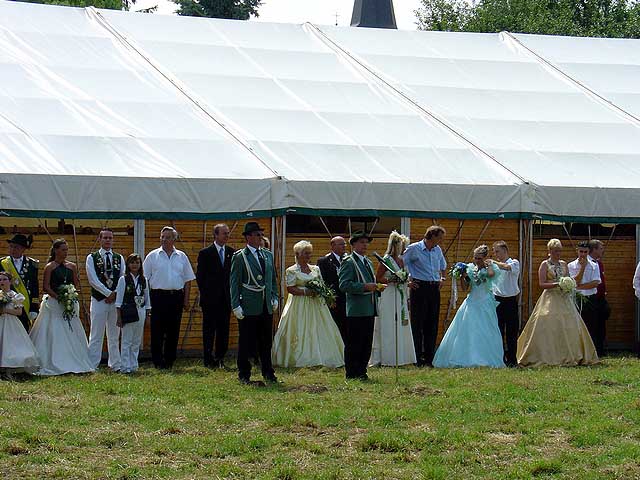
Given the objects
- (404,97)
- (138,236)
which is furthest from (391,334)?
(404,97)

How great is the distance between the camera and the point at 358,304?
12.4m

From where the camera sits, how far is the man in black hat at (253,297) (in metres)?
12.0

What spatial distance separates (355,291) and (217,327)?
2.31 metres

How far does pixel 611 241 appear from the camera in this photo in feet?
55.4

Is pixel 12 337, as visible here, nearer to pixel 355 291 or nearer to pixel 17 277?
pixel 17 277

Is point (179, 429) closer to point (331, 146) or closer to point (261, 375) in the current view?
point (261, 375)

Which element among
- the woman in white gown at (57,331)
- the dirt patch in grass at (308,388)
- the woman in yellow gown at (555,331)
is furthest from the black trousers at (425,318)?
the woman in white gown at (57,331)

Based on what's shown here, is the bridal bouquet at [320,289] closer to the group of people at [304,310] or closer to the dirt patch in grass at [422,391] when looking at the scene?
the group of people at [304,310]

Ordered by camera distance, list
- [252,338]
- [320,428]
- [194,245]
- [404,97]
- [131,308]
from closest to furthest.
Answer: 1. [320,428]
2. [252,338]
3. [131,308]
4. [194,245]
5. [404,97]

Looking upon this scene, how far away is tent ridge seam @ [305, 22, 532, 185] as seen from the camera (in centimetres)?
1670

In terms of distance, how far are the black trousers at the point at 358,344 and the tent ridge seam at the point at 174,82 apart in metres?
3.04

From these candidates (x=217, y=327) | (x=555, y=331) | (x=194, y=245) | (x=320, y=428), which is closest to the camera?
(x=320, y=428)

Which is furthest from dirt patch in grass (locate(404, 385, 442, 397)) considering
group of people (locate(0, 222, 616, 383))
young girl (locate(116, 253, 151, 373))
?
young girl (locate(116, 253, 151, 373))

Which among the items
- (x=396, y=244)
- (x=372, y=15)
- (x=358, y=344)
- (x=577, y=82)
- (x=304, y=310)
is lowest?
(x=358, y=344)
